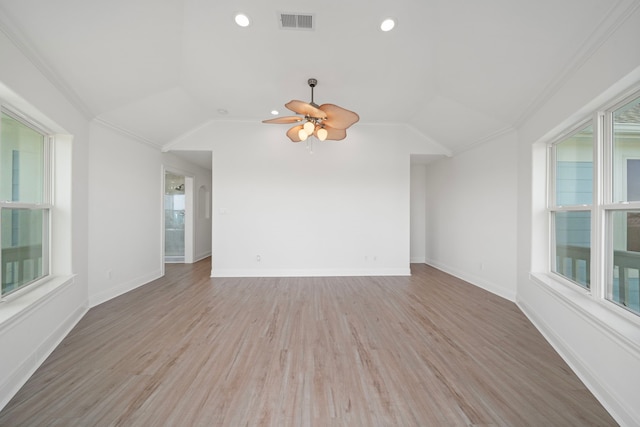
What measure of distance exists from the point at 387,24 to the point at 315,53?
0.83 metres

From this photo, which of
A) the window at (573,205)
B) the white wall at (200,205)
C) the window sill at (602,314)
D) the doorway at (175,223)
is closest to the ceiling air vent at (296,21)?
the window at (573,205)

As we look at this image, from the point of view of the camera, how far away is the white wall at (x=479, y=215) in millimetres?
3475

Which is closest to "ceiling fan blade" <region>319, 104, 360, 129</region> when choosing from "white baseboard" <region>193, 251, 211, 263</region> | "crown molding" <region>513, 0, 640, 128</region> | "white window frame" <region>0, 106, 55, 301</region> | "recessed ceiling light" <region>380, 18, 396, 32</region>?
"recessed ceiling light" <region>380, 18, 396, 32</region>

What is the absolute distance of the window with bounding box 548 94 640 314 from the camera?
1.78m

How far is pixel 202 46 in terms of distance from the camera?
9.08 ft

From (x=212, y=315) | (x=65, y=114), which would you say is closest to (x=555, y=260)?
(x=212, y=315)

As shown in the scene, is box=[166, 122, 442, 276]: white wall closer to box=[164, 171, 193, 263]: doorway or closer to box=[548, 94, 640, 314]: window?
box=[164, 171, 193, 263]: doorway

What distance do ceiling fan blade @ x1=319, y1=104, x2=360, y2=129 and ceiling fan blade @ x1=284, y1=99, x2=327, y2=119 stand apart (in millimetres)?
56

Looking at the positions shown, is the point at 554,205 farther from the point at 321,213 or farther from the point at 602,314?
the point at 321,213

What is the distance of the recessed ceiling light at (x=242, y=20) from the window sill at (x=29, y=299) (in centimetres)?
312

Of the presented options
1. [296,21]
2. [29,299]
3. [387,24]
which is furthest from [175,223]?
[387,24]

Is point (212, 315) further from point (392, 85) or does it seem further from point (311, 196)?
point (392, 85)

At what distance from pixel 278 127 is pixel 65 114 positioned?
2.83 metres

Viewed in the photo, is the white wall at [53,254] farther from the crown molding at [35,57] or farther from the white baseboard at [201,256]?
the white baseboard at [201,256]
